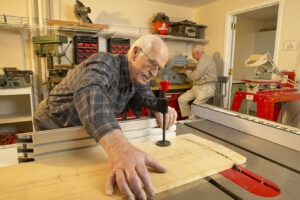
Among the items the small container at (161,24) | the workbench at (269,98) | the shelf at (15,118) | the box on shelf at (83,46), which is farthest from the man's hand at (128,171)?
the small container at (161,24)

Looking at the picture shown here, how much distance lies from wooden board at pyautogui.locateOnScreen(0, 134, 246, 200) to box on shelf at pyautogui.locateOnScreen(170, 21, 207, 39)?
120 inches

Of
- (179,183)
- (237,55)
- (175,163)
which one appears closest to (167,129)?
(175,163)

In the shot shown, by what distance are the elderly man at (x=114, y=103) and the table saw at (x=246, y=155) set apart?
0.11m

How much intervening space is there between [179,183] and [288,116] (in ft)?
8.27

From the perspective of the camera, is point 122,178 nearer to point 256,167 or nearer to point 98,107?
point 98,107

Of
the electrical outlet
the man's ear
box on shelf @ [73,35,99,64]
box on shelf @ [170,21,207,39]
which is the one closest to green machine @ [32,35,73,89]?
box on shelf @ [73,35,99,64]

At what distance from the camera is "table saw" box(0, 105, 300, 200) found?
23.5 inches

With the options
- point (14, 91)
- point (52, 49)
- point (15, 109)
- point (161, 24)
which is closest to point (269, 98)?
point (161, 24)

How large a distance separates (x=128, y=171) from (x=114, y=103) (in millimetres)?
612

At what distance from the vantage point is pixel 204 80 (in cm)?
331

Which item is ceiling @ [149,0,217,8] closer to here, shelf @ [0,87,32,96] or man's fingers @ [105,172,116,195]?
shelf @ [0,87,32,96]

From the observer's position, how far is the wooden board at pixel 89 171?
1.79 feet

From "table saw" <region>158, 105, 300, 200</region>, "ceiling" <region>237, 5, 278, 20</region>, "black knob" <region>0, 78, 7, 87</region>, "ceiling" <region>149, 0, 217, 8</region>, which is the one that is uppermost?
"ceiling" <region>149, 0, 217, 8</region>

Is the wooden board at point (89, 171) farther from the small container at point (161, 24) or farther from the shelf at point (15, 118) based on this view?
the small container at point (161, 24)
